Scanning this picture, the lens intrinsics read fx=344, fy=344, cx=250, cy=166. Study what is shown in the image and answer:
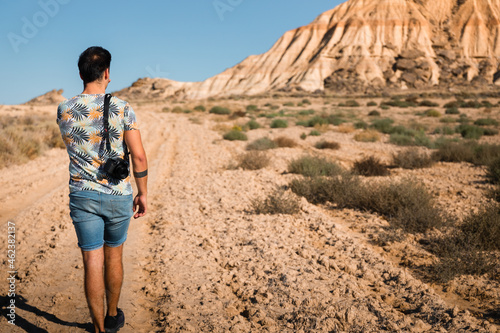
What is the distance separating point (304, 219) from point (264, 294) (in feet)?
7.33

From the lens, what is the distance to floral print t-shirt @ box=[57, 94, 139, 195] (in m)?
2.22

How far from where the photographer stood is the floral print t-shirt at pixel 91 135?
2.22 metres

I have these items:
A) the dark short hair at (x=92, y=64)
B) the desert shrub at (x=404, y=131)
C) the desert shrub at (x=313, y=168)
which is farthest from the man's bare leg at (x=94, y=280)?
the desert shrub at (x=404, y=131)

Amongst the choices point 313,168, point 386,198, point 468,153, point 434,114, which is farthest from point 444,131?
point 386,198

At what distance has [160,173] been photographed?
326 inches

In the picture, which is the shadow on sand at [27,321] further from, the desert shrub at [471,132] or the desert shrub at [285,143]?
the desert shrub at [471,132]

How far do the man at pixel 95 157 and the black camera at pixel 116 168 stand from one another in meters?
0.03

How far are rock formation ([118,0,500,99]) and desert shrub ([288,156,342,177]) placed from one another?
4912cm

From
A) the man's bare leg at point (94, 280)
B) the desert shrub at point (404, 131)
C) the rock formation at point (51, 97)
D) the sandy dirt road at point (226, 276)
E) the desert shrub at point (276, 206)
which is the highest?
the rock formation at point (51, 97)

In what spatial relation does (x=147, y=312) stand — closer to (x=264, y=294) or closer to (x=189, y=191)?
(x=264, y=294)

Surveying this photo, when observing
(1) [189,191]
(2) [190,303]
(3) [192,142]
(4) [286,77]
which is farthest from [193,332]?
(4) [286,77]

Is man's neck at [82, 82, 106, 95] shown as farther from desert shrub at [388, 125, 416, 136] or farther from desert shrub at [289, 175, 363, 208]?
desert shrub at [388, 125, 416, 136]

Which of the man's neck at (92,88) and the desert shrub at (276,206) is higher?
the man's neck at (92,88)

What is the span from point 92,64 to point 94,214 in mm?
990
